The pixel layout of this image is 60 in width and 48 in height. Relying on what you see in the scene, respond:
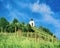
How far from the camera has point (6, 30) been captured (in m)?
15.5

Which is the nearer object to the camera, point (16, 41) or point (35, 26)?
point (16, 41)

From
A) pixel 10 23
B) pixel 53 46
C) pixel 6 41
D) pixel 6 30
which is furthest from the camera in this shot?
pixel 10 23

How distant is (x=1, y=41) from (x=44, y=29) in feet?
28.0

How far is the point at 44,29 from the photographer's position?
18.8m

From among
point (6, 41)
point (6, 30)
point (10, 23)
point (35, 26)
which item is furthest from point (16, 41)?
point (35, 26)

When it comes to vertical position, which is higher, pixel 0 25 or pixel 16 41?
pixel 0 25

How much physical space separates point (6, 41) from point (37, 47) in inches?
54.4

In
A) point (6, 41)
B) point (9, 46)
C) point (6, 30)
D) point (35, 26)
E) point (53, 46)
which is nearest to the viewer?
point (9, 46)

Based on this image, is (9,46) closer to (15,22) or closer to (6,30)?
(6,30)

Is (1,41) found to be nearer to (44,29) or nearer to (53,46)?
(53,46)

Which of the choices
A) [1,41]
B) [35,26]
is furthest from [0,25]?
[1,41]

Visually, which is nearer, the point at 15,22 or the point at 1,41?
the point at 1,41

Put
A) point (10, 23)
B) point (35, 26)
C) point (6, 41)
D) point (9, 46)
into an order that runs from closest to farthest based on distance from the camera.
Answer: point (9, 46) < point (6, 41) < point (10, 23) < point (35, 26)

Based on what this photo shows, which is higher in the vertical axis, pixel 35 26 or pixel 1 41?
pixel 35 26
